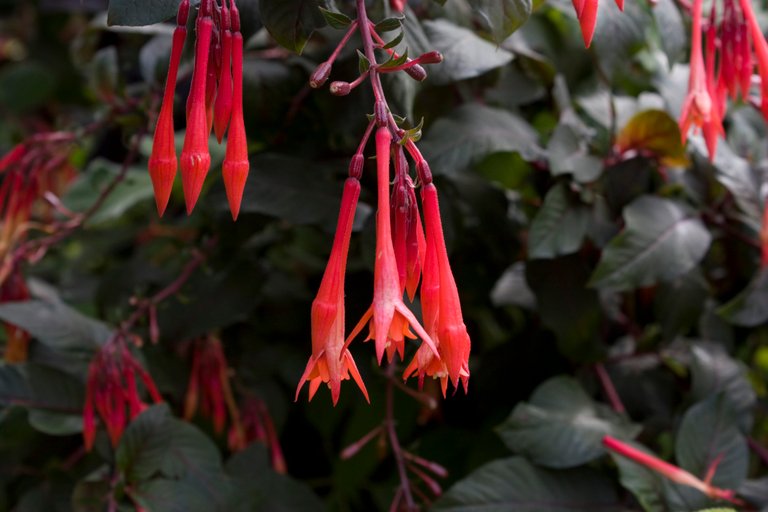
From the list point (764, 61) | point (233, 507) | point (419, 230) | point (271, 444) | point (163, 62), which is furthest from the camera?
point (271, 444)

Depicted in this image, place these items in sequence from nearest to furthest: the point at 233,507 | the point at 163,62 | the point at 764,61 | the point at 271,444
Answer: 1. the point at 764,61
2. the point at 233,507
3. the point at 163,62
4. the point at 271,444

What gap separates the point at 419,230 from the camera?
0.52 meters

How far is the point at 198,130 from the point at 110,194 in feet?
2.65

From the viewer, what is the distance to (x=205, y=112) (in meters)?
0.52

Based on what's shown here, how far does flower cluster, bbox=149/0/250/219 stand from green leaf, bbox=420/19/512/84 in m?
0.26

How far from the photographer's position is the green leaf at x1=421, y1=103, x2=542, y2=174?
0.80m

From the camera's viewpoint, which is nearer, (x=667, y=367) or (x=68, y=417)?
(x=68, y=417)

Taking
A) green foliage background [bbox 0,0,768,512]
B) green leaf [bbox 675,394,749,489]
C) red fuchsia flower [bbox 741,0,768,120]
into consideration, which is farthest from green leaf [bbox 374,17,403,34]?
green leaf [bbox 675,394,749,489]

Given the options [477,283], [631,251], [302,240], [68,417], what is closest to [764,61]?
[631,251]

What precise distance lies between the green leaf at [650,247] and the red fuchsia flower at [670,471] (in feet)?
0.52

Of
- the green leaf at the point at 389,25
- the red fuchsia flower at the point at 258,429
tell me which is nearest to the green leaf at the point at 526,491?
the red fuchsia flower at the point at 258,429

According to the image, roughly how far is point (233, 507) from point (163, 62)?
1.60ft

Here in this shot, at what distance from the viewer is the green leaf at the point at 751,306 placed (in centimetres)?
90

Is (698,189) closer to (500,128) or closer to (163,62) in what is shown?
(500,128)
